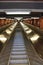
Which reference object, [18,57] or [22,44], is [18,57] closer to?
[18,57]

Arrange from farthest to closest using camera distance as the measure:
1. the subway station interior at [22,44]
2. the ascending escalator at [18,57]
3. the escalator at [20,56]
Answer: the ascending escalator at [18,57] → the subway station interior at [22,44] → the escalator at [20,56]

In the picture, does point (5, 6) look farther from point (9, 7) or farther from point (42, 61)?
point (42, 61)

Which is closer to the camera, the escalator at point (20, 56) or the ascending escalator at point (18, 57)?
the escalator at point (20, 56)

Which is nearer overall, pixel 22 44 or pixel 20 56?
pixel 20 56

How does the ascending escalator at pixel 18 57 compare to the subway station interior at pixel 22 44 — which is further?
the ascending escalator at pixel 18 57

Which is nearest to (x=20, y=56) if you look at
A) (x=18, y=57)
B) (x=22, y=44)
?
(x=18, y=57)

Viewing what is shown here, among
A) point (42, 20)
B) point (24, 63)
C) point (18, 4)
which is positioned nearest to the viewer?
point (24, 63)

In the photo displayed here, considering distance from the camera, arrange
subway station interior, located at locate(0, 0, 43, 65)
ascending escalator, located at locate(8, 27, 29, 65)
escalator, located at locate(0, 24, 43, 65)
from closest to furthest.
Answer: escalator, located at locate(0, 24, 43, 65)
subway station interior, located at locate(0, 0, 43, 65)
ascending escalator, located at locate(8, 27, 29, 65)

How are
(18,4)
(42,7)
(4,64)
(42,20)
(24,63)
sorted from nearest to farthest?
1. (4,64)
2. (24,63)
3. (18,4)
4. (42,7)
5. (42,20)

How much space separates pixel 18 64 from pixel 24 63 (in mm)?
241

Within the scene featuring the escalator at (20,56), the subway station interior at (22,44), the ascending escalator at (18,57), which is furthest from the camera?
the ascending escalator at (18,57)

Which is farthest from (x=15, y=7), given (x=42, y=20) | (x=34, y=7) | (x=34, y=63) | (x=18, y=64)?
(x=42, y=20)

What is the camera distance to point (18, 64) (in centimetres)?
580

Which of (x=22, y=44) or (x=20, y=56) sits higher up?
(x=20, y=56)
